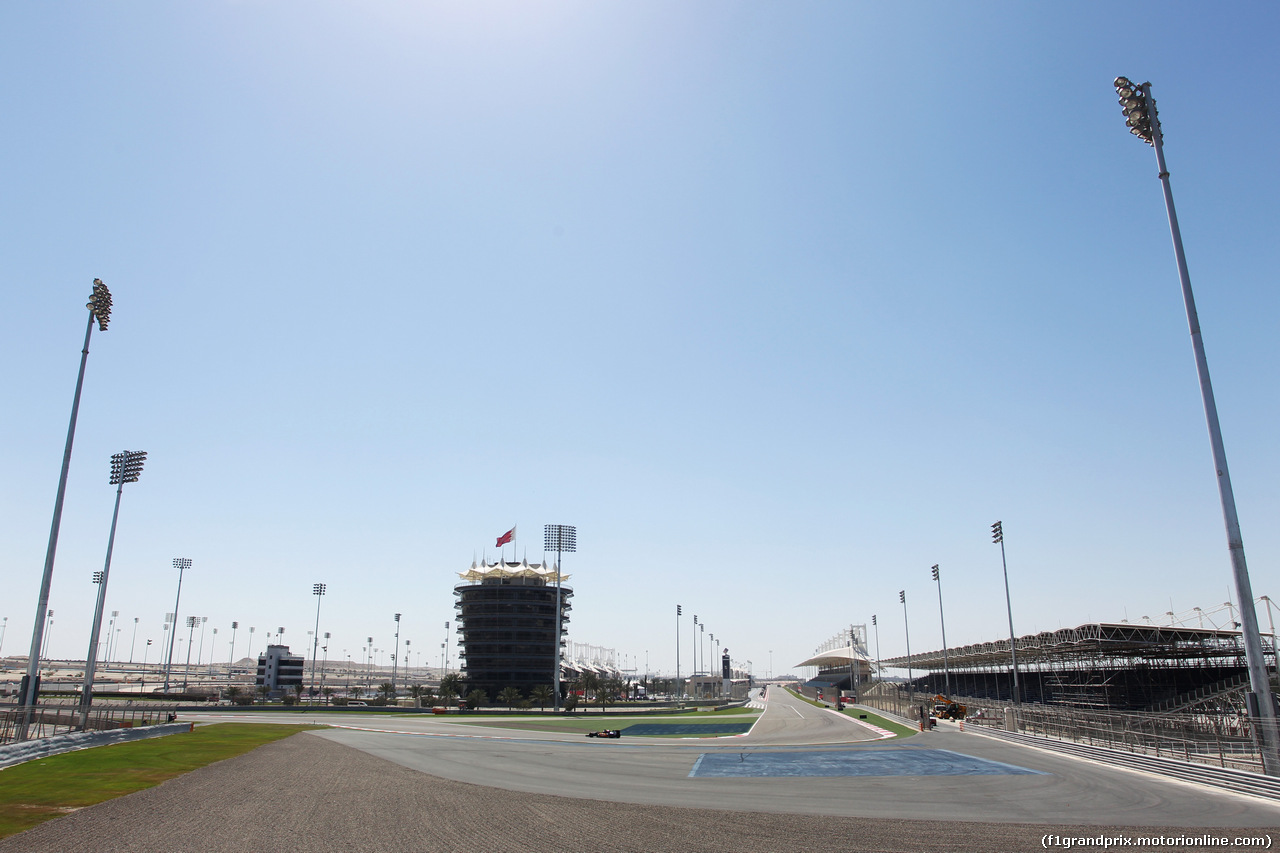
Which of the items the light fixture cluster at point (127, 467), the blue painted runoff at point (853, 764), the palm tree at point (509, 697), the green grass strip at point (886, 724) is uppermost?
the light fixture cluster at point (127, 467)

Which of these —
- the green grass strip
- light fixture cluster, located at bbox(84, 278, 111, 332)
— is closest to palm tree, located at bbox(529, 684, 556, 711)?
the green grass strip

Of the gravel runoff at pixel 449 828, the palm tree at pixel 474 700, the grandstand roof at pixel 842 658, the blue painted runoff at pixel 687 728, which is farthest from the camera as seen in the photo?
the grandstand roof at pixel 842 658

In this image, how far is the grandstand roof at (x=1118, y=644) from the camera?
6894 centimetres

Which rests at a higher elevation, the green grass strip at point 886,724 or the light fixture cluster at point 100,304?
the light fixture cluster at point 100,304

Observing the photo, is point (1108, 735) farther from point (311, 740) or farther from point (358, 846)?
point (311, 740)

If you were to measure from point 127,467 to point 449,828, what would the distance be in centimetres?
5771

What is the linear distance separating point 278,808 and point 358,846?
697cm

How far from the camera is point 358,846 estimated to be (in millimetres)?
16953

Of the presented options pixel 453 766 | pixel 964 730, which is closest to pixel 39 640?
pixel 453 766

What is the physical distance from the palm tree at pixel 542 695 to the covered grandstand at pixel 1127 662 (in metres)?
60.5

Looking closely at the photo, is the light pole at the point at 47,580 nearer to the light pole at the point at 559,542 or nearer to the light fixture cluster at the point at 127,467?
the light fixture cluster at the point at 127,467

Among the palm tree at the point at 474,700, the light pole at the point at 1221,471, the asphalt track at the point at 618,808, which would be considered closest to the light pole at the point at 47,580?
the asphalt track at the point at 618,808

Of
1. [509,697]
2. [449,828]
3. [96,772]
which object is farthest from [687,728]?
[509,697]

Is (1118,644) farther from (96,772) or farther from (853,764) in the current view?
(96,772)
